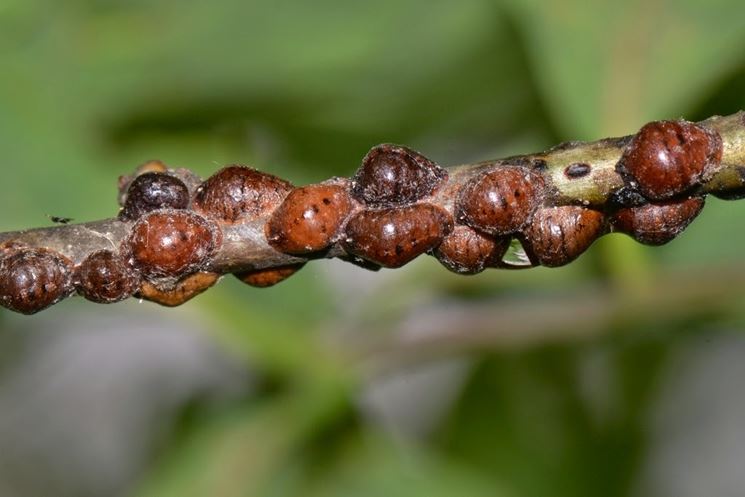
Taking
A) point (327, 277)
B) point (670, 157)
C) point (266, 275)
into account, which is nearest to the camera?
point (670, 157)

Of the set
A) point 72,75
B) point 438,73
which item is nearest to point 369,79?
point 438,73

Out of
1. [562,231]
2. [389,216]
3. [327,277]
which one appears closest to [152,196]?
[389,216]

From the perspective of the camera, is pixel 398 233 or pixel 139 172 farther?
pixel 139 172

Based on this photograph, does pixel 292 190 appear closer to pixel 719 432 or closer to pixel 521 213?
pixel 521 213

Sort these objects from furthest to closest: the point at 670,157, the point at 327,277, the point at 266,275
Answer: the point at 327,277 < the point at 266,275 < the point at 670,157

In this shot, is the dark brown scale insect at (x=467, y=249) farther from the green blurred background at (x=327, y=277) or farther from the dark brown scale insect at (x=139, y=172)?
the green blurred background at (x=327, y=277)

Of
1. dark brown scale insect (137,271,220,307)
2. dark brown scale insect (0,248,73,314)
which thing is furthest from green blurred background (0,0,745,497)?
dark brown scale insect (0,248,73,314)

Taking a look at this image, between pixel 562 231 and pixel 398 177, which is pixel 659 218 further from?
pixel 398 177

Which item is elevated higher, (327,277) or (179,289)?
(327,277)

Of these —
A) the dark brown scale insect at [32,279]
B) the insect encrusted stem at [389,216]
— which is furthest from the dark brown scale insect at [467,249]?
the dark brown scale insect at [32,279]
